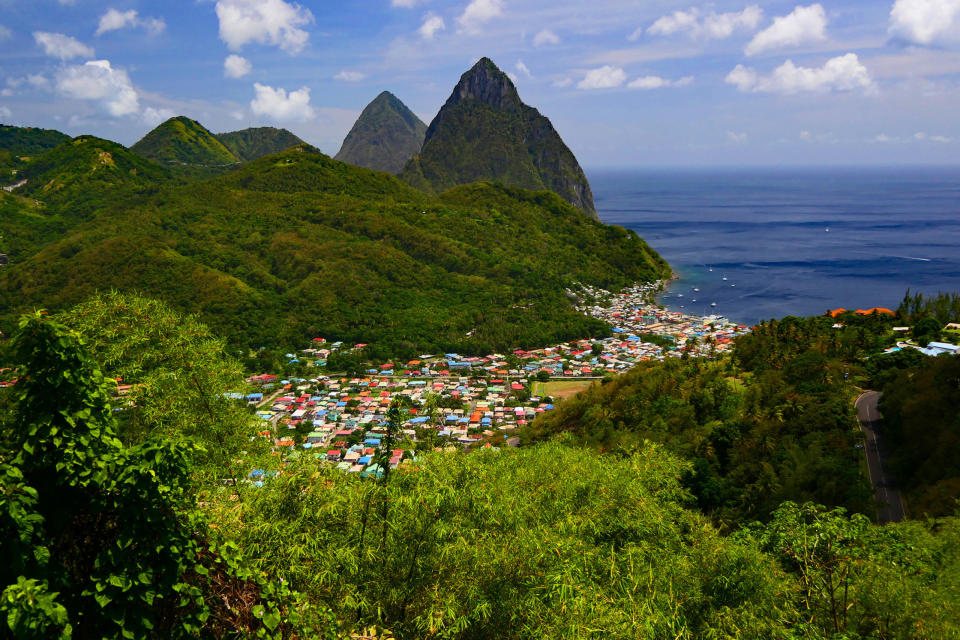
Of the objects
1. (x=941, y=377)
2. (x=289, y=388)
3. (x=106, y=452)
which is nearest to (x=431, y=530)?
→ (x=106, y=452)

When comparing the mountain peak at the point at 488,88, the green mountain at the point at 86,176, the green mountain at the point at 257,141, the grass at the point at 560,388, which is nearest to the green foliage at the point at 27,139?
the green mountain at the point at 86,176

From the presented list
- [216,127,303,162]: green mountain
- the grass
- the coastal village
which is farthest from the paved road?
[216,127,303,162]: green mountain

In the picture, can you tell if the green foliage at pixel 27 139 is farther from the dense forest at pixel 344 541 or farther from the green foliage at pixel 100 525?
the green foliage at pixel 100 525

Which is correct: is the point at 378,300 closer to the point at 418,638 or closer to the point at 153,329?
the point at 153,329

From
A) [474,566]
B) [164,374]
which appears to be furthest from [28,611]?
[164,374]

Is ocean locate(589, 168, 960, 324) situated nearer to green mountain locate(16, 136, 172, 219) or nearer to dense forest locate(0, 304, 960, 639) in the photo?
dense forest locate(0, 304, 960, 639)

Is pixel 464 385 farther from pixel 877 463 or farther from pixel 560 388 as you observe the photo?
pixel 877 463
